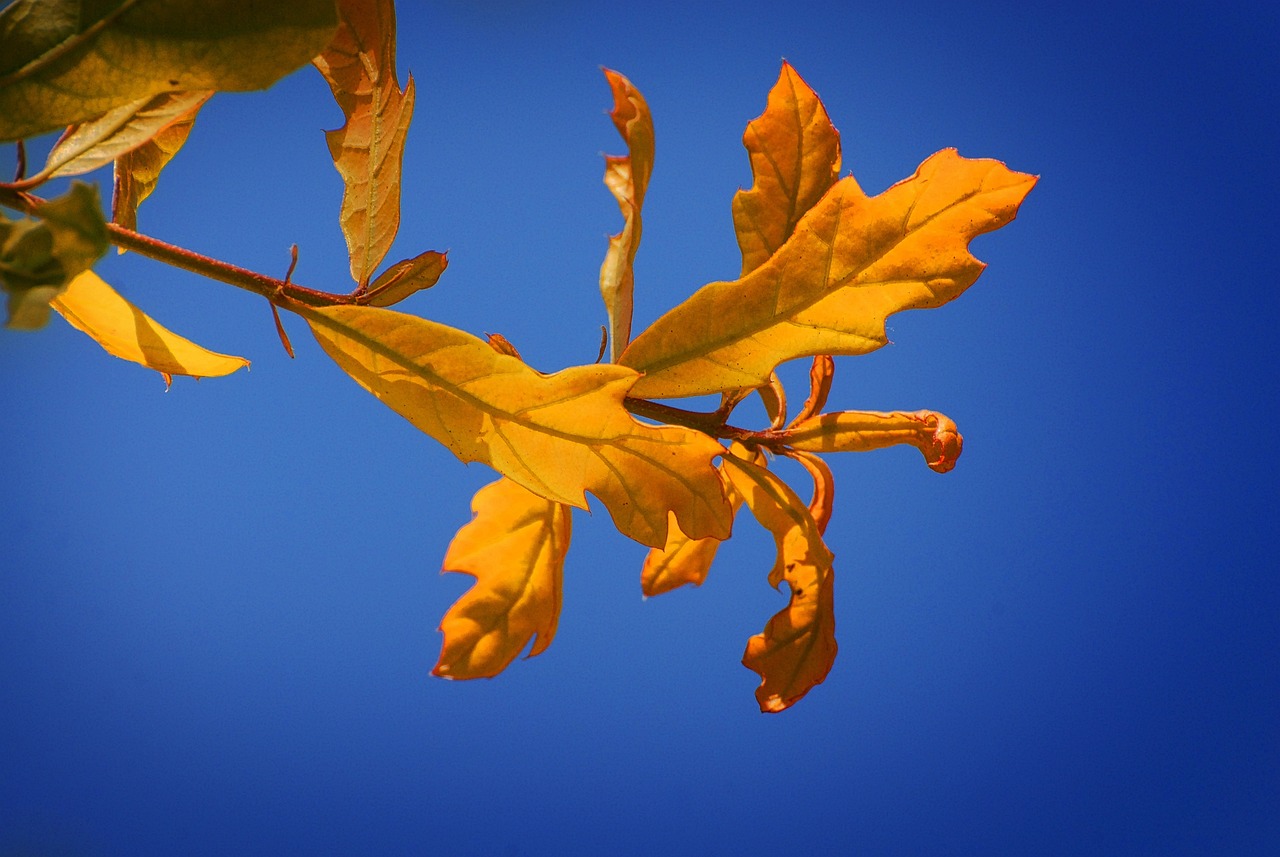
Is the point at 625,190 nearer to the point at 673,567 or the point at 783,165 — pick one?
the point at 783,165

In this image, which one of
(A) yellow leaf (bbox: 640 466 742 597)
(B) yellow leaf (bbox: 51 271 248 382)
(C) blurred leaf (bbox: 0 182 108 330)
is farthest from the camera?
(A) yellow leaf (bbox: 640 466 742 597)

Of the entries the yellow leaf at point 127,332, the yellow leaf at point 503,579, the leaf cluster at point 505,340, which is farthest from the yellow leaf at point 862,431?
the yellow leaf at point 127,332

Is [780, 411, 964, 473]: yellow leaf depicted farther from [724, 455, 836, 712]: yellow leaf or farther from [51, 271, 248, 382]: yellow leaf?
[51, 271, 248, 382]: yellow leaf

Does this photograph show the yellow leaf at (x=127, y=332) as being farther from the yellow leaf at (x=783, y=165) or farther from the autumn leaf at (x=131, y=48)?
the yellow leaf at (x=783, y=165)

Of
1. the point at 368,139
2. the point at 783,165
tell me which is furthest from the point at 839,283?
the point at 368,139

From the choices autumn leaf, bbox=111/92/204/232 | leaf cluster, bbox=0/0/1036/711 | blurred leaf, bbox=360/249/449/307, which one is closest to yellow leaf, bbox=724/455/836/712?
leaf cluster, bbox=0/0/1036/711

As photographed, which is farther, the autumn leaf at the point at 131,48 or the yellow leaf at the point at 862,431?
the yellow leaf at the point at 862,431
